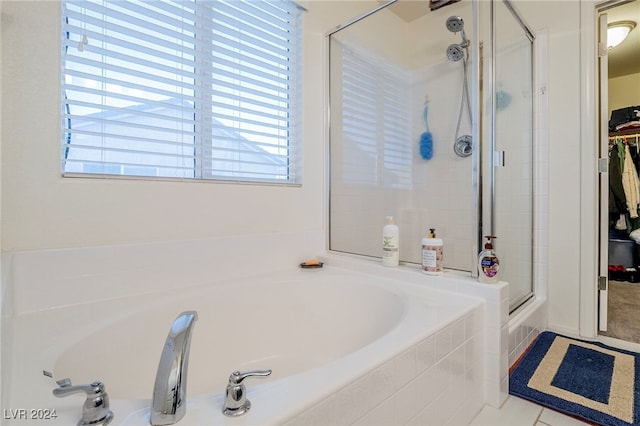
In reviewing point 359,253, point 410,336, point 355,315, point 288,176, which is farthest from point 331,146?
point 410,336

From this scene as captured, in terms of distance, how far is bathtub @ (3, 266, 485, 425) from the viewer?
607 mm

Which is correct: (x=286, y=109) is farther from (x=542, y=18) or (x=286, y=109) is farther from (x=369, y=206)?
(x=542, y=18)

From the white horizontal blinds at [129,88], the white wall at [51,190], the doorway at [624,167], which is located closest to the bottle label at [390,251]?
the white wall at [51,190]

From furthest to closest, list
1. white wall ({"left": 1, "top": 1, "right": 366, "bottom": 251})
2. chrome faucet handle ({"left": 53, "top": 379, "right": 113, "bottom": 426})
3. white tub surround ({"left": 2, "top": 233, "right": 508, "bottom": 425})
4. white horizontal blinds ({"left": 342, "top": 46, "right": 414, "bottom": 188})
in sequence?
white horizontal blinds ({"left": 342, "top": 46, "right": 414, "bottom": 188}) → white wall ({"left": 1, "top": 1, "right": 366, "bottom": 251}) → white tub surround ({"left": 2, "top": 233, "right": 508, "bottom": 425}) → chrome faucet handle ({"left": 53, "top": 379, "right": 113, "bottom": 426})

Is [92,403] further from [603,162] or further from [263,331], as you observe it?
[603,162]

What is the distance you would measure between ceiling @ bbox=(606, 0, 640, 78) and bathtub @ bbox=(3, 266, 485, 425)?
100 inches

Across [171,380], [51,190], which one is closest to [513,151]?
[171,380]

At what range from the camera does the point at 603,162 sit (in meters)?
1.78

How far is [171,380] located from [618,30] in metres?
3.57

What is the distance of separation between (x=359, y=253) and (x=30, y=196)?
1484mm

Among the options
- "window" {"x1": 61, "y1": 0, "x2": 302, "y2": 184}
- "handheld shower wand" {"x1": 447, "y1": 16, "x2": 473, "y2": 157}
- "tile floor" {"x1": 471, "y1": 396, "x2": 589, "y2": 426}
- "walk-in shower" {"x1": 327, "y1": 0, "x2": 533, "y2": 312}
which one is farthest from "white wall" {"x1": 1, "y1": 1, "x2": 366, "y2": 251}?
"handheld shower wand" {"x1": 447, "y1": 16, "x2": 473, "y2": 157}

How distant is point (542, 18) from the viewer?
75.4 inches

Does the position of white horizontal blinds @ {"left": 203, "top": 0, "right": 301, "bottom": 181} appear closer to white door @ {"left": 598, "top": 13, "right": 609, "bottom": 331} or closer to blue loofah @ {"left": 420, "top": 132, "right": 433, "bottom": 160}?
blue loofah @ {"left": 420, "top": 132, "right": 433, "bottom": 160}

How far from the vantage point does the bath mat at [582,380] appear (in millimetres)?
1155
